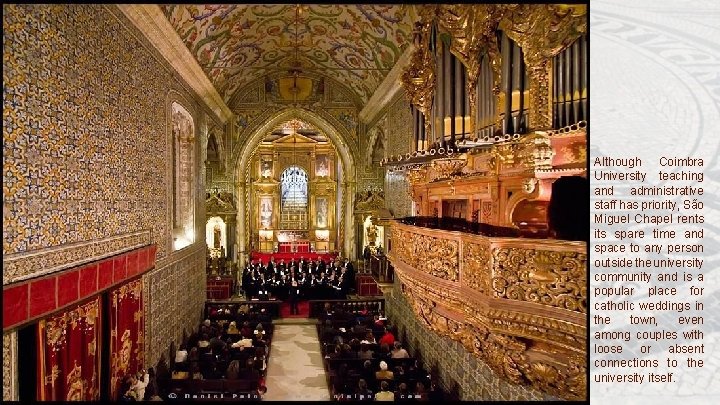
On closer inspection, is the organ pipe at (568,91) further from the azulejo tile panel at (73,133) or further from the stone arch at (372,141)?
the stone arch at (372,141)

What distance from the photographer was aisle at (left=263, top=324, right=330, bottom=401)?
11.2m

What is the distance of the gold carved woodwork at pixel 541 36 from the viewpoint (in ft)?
18.5

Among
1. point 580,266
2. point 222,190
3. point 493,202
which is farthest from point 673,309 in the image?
point 222,190

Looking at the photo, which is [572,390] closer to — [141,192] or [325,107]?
[141,192]

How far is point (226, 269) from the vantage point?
20.6 metres

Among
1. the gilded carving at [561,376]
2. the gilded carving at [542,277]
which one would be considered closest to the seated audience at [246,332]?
the gilded carving at [561,376]

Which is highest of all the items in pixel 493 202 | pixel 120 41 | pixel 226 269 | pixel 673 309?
pixel 120 41

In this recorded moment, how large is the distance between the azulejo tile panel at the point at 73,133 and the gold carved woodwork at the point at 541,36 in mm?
5784

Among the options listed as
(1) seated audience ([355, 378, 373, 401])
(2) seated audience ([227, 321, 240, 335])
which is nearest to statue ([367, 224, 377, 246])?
(2) seated audience ([227, 321, 240, 335])

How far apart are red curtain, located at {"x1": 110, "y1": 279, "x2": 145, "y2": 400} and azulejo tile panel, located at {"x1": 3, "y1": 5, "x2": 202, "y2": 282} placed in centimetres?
89

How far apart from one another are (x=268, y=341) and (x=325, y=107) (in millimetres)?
10301

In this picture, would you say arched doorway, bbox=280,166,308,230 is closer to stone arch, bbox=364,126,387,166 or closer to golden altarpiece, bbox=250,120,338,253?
golden altarpiece, bbox=250,120,338,253

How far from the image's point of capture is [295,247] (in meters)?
28.8

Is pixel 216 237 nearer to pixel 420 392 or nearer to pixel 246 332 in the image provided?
pixel 246 332
